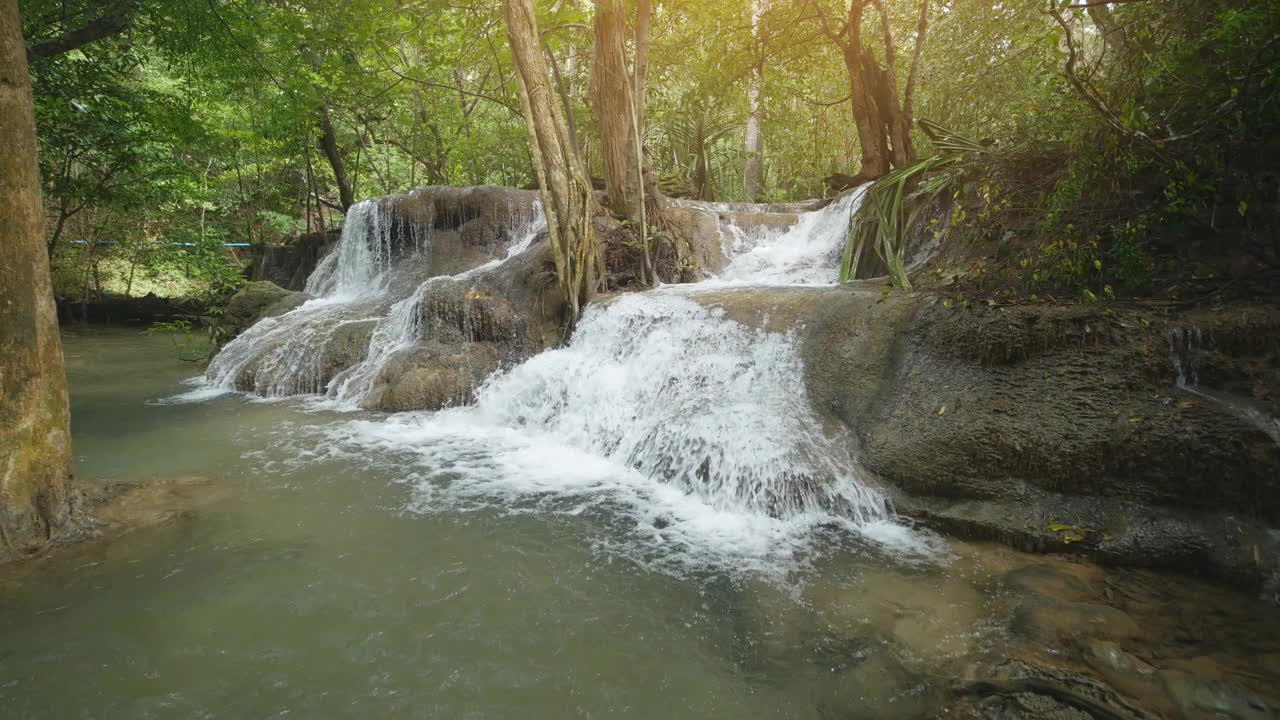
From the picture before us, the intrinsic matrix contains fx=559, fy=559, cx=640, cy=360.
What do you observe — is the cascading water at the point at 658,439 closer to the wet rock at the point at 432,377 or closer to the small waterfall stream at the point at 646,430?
the small waterfall stream at the point at 646,430

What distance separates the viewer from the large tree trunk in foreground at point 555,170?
20.3 feet

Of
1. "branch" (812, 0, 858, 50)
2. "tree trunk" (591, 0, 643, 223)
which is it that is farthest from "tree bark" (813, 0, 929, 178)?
"tree trunk" (591, 0, 643, 223)

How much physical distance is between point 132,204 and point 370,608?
8.02 meters

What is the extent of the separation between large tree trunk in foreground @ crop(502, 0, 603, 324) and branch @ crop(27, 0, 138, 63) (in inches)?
137

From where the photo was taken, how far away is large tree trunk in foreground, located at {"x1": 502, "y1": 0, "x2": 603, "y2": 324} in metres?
6.18

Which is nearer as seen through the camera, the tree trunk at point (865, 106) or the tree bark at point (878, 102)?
the tree bark at point (878, 102)

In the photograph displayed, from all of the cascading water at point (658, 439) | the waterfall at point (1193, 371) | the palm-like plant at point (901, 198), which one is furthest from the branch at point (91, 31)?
the waterfall at point (1193, 371)

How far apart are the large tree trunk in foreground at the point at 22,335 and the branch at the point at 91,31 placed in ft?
11.7

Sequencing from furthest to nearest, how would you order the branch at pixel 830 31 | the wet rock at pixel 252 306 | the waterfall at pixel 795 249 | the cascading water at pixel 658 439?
the wet rock at pixel 252 306 → the branch at pixel 830 31 → the waterfall at pixel 795 249 → the cascading water at pixel 658 439

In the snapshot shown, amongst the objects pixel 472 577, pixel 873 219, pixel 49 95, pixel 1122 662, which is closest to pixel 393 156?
pixel 49 95

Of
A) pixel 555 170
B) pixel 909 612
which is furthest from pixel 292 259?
pixel 909 612

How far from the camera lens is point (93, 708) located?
1913 millimetres

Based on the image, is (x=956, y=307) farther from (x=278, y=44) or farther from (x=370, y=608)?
(x=278, y=44)

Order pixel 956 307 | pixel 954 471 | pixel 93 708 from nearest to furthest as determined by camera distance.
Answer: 1. pixel 93 708
2. pixel 954 471
3. pixel 956 307
